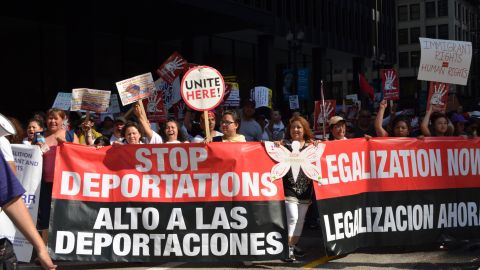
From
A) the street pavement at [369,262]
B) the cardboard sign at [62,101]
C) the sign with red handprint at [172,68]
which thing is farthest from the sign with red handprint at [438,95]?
the cardboard sign at [62,101]

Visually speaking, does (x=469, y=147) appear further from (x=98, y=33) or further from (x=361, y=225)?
(x=98, y=33)

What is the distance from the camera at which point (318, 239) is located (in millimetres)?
8555

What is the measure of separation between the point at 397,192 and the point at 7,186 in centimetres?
532

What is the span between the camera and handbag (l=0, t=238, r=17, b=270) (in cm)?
310

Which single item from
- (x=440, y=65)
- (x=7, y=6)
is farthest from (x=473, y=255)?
(x=7, y=6)

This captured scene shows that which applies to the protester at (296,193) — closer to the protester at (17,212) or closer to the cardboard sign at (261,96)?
the protester at (17,212)

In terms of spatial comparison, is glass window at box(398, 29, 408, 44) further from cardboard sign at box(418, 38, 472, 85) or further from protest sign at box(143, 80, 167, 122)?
cardboard sign at box(418, 38, 472, 85)

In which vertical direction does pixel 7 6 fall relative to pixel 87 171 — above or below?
above

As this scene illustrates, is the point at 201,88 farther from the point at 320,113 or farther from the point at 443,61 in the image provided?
the point at 320,113

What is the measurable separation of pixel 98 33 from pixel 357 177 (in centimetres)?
2151

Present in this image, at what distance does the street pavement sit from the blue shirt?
4.07m

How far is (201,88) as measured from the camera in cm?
759

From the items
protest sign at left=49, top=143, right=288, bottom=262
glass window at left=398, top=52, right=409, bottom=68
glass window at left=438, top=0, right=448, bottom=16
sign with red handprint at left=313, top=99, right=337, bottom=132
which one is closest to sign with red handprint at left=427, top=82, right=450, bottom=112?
protest sign at left=49, top=143, right=288, bottom=262

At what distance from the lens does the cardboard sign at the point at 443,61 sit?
27.8 ft
